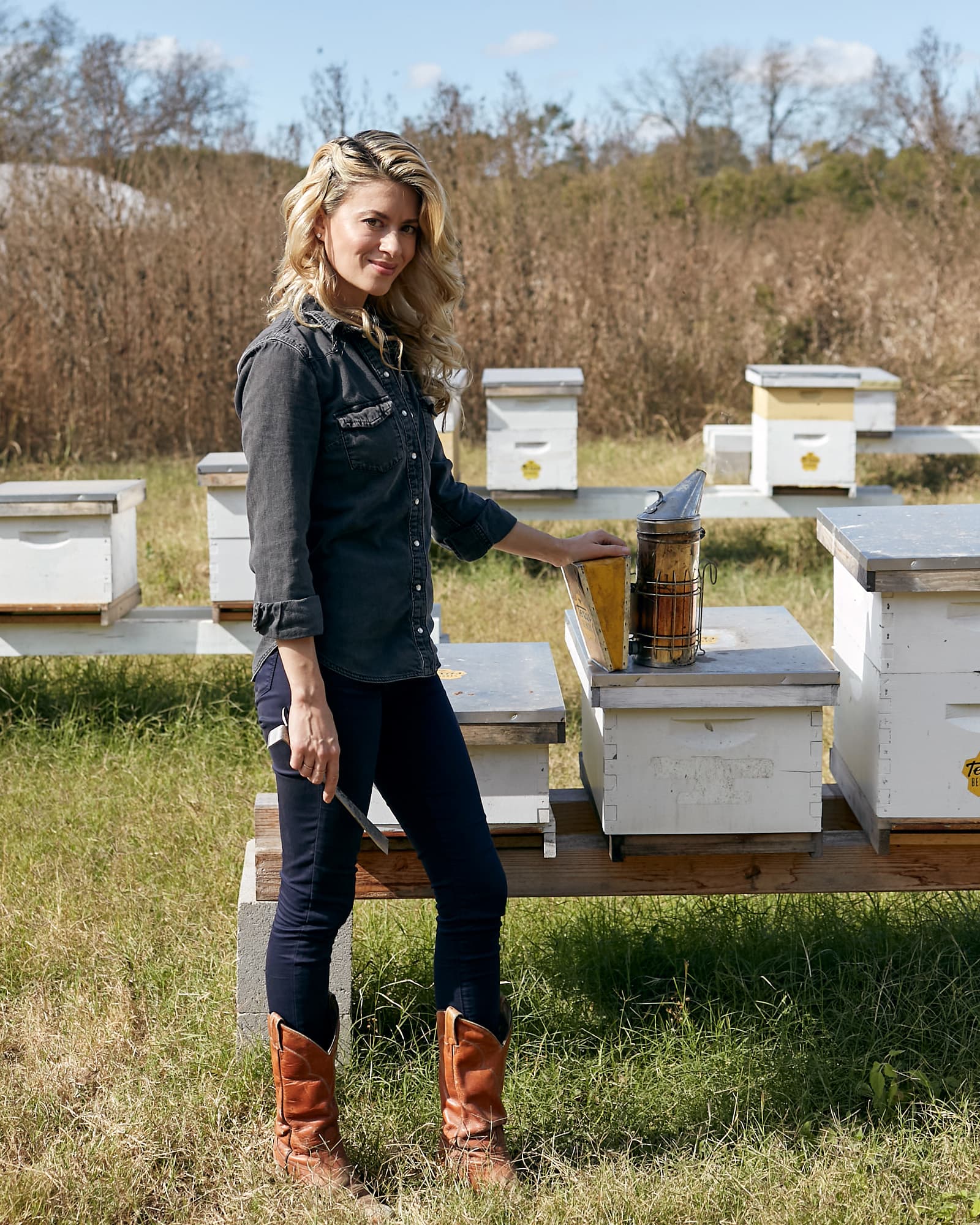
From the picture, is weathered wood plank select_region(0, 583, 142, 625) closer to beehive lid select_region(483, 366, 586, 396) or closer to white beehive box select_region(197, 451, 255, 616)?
white beehive box select_region(197, 451, 255, 616)

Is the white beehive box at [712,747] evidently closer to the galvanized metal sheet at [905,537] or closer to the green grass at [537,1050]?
the galvanized metal sheet at [905,537]

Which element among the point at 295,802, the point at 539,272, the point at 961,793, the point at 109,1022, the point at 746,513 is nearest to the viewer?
the point at 295,802

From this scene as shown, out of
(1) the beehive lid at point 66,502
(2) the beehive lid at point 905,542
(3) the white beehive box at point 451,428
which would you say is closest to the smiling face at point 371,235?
(2) the beehive lid at point 905,542

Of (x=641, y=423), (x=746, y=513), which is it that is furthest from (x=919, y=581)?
(x=641, y=423)

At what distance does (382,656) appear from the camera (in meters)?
2.09

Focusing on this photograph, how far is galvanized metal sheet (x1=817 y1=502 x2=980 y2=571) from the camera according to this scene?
2266mm

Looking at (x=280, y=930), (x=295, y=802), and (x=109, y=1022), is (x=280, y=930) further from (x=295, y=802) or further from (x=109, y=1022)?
(x=109, y=1022)

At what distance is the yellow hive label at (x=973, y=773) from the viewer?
93.5 inches

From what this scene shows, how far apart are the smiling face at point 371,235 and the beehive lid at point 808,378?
13.6 ft

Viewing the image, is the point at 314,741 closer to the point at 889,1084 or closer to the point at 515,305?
the point at 889,1084

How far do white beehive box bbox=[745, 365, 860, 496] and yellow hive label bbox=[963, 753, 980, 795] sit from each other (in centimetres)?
383

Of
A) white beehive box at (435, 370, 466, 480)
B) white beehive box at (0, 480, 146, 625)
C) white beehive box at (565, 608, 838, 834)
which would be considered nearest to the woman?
white beehive box at (565, 608, 838, 834)

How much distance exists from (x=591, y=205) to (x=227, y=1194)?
1000cm

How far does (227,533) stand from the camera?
4391 mm
